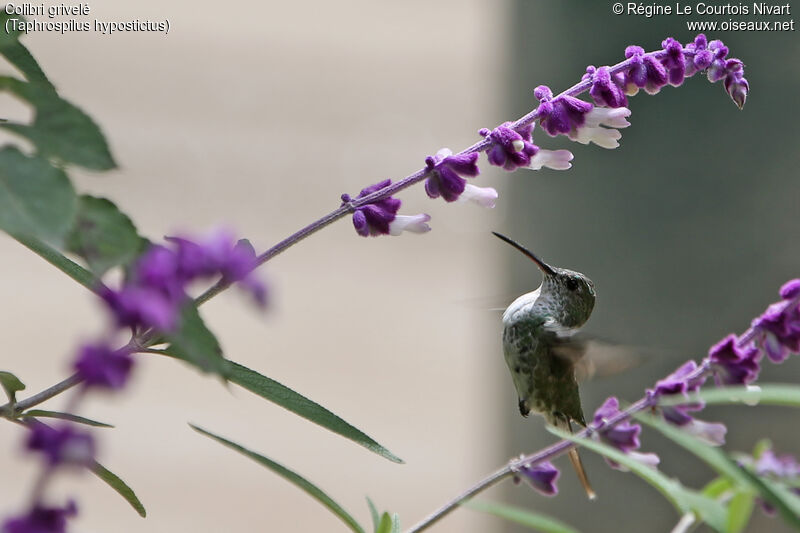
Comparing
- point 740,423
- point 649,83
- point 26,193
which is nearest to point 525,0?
point 740,423

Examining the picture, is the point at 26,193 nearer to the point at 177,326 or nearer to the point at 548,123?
the point at 177,326

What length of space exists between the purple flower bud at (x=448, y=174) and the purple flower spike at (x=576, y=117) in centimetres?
6

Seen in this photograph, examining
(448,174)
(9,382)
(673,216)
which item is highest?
(673,216)

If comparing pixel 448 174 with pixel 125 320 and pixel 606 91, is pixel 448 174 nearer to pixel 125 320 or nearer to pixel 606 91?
pixel 606 91

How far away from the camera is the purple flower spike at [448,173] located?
559 mm

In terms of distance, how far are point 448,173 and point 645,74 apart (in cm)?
14

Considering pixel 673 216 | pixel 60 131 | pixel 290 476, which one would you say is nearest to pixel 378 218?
pixel 290 476

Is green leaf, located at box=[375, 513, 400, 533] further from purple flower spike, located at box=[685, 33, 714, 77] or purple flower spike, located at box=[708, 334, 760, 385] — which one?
purple flower spike, located at box=[685, 33, 714, 77]

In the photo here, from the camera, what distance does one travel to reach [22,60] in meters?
0.49

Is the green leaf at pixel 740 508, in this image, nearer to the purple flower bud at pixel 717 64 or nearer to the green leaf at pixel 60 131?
the purple flower bud at pixel 717 64

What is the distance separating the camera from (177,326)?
0.89 ft

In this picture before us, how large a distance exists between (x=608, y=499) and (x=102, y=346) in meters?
2.12

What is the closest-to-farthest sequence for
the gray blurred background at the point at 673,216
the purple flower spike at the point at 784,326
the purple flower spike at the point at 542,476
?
the purple flower spike at the point at 784,326 < the purple flower spike at the point at 542,476 < the gray blurred background at the point at 673,216

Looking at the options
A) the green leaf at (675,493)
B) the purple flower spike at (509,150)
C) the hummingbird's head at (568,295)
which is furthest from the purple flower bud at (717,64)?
the hummingbird's head at (568,295)
